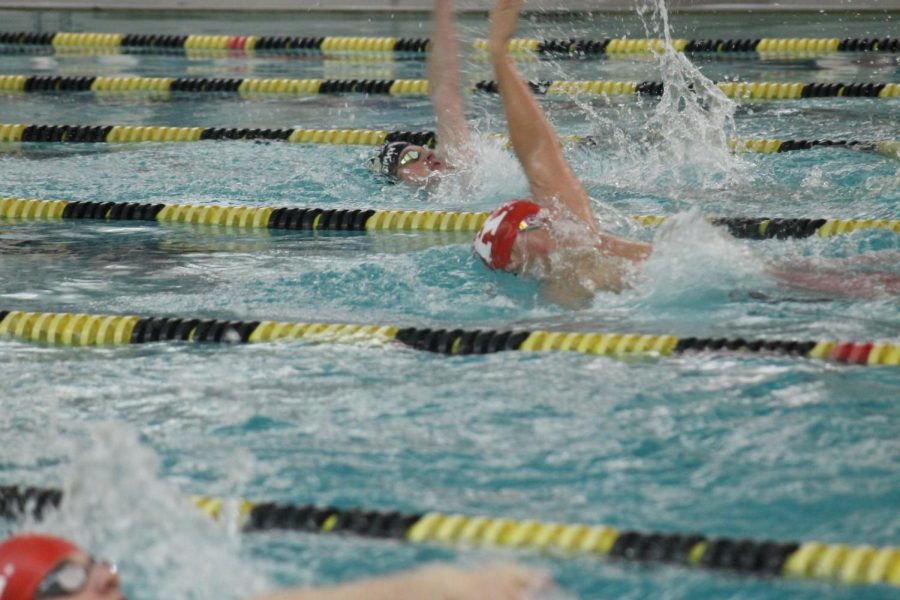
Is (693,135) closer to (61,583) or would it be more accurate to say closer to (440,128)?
(440,128)

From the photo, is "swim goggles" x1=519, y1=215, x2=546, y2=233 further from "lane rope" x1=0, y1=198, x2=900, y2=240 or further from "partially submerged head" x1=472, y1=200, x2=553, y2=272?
"lane rope" x1=0, y1=198, x2=900, y2=240

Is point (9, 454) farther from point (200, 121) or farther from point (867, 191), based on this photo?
point (200, 121)

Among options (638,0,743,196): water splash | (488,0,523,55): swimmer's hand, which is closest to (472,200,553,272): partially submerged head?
(488,0,523,55): swimmer's hand

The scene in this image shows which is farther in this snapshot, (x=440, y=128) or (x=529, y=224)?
(x=440, y=128)

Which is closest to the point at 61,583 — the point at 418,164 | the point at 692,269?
the point at 692,269

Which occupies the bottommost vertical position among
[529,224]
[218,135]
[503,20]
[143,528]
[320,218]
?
[143,528]

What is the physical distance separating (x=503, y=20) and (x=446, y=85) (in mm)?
1436

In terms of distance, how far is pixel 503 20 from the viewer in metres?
4.18

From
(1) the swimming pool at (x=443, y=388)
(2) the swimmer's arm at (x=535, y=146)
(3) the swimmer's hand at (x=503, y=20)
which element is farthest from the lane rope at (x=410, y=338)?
(3) the swimmer's hand at (x=503, y=20)

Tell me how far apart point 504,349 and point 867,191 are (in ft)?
7.37

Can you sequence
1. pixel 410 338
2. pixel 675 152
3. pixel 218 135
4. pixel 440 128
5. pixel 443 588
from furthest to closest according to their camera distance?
pixel 218 135 → pixel 675 152 → pixel 440 128 → pixel 410 338 → pixel 443 588

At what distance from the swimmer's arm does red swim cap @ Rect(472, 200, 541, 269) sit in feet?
0.39

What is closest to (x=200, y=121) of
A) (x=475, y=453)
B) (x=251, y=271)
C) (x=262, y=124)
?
(x=262, y=124)

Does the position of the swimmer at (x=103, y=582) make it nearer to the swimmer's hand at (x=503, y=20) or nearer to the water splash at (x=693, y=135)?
the swimmer's hand at (x=503, y=20)
